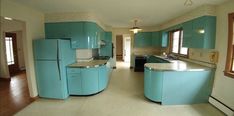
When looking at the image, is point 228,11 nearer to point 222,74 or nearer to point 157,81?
point 222,74

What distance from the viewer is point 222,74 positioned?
9.21ft

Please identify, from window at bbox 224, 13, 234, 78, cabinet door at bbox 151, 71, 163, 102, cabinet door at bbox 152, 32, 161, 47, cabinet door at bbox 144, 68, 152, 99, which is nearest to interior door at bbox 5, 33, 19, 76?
cabinet door at bbox 144, 68, 152, 99

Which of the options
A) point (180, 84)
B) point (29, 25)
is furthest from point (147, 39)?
point (29, 25)

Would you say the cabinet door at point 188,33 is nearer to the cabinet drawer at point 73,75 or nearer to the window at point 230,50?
the window at point 230,50

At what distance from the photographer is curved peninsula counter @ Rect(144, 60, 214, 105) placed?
2.93m

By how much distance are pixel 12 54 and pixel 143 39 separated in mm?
6365

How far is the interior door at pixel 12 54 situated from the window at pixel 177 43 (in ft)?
23.6

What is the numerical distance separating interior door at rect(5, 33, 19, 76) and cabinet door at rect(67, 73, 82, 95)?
446 centimetres

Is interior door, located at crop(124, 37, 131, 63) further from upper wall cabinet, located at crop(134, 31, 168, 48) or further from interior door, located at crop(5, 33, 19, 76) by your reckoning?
interior door, located at crop(5, 33, 19, 76)

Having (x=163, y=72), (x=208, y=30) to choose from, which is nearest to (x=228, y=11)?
(x=208, y=30)

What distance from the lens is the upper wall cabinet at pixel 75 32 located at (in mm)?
3689

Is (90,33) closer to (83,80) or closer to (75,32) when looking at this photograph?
(75,32)

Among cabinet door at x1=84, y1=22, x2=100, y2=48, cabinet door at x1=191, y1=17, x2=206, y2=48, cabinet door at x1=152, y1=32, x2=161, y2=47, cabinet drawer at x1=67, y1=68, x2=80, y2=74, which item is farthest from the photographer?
cabinet door at x1=152, y1=32, x2=161, y2=47

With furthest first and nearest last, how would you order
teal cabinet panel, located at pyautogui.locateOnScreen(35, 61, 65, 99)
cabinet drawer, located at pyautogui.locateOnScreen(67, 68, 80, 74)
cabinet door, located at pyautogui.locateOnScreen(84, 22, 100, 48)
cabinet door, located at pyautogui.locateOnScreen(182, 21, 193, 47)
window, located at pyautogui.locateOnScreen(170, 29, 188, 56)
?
window, located at pyautogui.locateOnScreen(170, 29, 188, 56) → cabinet door, located at pyautogui.locateOnScreen(84, 22, 100, 48) → cabinet door, located at pyautogui.locateOnScreen(182, 21, 193, 47) → cabinet drawer, located at pyautogui.locateOnScreen(67, 68, 80, 74) → teal cabinet panel, located at pyautogui.locateOnScreen(35, 61, 65, 99)
